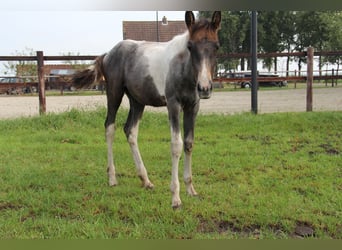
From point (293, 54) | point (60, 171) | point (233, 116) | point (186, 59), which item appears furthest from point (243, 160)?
point (293, 54)

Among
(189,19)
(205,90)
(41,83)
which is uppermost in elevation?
(189,19)

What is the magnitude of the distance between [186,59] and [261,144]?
10.0 ft

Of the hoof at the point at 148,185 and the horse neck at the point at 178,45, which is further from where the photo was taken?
the hoof at the point at 148,185

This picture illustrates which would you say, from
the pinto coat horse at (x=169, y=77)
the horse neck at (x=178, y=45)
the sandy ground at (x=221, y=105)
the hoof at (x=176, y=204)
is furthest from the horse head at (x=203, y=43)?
the sandy ground at (x=221, y=105)

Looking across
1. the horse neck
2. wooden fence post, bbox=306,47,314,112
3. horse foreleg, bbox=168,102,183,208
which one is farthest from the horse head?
wooden fence post, bbox=306,47,314,112

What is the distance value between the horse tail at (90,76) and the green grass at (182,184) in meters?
1.11

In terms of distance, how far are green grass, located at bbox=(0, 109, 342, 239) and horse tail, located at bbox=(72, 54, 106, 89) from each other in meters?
1.11

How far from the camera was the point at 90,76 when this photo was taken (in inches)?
189

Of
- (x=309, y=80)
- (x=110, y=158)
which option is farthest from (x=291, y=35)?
(x=110, y=158)

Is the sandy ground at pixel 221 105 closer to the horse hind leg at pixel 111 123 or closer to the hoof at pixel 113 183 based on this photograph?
the horse hind leg at pixel 111 123

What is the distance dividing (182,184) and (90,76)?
1900mm

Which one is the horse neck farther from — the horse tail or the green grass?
the green grass

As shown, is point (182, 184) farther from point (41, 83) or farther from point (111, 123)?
point (41, 83)

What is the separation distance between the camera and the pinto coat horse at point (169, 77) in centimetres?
296
